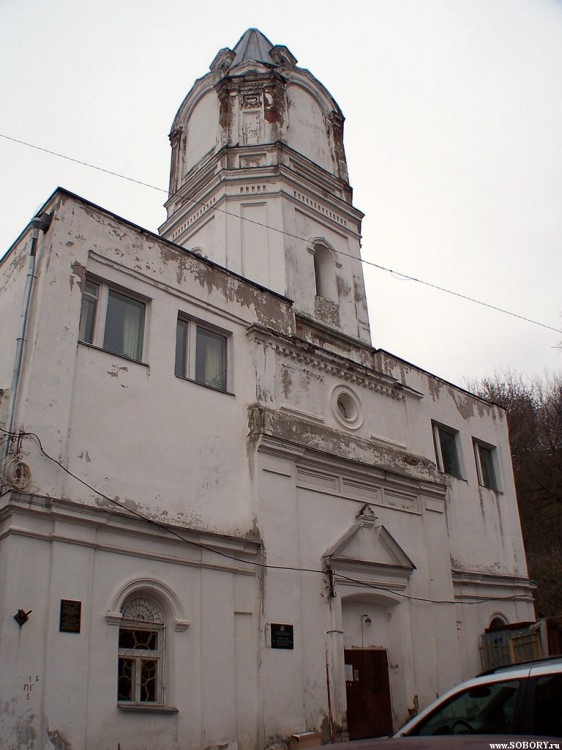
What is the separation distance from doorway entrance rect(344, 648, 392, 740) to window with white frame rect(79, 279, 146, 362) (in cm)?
717

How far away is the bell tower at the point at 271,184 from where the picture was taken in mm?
18062

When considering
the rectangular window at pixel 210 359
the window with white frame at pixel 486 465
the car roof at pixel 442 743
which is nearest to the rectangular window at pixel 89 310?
the rectangular window at pixel 210 359

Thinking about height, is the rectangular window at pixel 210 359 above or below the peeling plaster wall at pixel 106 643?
above

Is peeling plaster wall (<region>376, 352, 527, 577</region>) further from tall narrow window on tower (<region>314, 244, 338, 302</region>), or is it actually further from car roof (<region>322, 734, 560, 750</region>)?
car roof (<region>322, 734, 560, 750</region>)

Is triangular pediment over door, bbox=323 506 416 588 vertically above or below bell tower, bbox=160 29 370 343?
below

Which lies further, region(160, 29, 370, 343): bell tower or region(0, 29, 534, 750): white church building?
region(160, 29, 370, 343): bell tower

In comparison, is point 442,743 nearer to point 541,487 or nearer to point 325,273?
point 325,273

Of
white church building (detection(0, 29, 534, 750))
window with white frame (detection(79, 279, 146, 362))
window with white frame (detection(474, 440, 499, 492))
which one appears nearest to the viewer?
white church building (detection(0, 29, 534, 750))

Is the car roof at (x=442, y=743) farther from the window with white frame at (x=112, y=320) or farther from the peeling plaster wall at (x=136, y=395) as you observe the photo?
the window with white frame at (x=112, y=320)

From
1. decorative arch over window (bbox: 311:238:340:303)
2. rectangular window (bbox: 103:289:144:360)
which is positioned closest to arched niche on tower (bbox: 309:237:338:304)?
decorative arch over window (bbox: 311:238:340:303)

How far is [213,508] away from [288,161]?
34.8 feet

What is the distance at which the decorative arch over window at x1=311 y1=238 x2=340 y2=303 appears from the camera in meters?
18.8

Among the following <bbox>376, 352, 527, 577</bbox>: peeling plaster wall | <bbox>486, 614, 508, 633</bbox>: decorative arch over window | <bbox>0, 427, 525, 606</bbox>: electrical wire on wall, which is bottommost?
<bbox>486, 614, 508, 633</bbox>: decorative arch over window

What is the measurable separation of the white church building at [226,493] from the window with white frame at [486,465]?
469 mm
